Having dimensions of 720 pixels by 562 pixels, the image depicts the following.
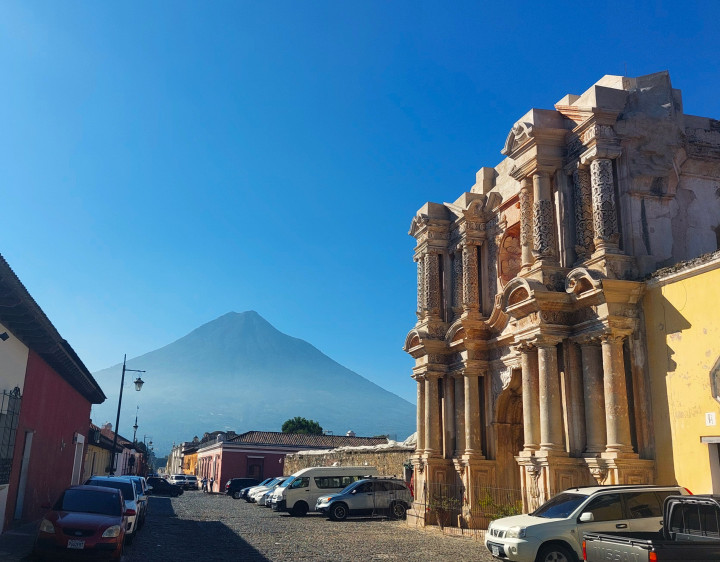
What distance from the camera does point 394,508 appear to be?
24.6m

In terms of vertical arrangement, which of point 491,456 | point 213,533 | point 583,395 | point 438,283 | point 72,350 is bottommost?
point 213,533

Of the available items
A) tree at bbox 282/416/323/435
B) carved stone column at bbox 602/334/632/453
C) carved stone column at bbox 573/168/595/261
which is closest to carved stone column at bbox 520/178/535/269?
carved stone column at bbox 573/168/595/261

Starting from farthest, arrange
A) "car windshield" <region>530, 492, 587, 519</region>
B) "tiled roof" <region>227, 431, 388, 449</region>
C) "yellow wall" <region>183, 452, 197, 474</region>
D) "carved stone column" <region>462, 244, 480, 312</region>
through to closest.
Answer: "yellow wall" <region>183, 452, 197, 474</region>, "tiled roof" <region>227, 431, 388, 449</region>, "carved stone column" <region>462, 244, 480, 312</region>, "car windshield" <region>530, 492, 587, 519</region>

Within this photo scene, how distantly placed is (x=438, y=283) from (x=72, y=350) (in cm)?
1218

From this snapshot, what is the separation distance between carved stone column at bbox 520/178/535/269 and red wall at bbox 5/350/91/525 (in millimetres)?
13126

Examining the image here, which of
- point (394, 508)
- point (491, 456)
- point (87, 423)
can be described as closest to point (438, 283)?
point (491, 456)

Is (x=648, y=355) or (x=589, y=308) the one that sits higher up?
(x=589, y=308)

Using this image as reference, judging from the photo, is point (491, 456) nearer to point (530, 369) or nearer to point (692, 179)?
point (530, 369)

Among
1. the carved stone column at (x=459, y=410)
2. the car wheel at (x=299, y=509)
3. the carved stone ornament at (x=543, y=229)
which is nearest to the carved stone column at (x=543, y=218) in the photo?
the carved stone ornament at (x=543, y=229)

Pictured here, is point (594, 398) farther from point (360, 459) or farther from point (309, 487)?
point (360, 459)

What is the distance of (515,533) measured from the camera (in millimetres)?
11820

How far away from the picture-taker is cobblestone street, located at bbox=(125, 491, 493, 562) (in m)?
14.0

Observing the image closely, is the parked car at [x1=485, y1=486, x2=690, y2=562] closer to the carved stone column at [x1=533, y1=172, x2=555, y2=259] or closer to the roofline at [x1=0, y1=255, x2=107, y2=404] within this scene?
the carved stone column at [x1=533, y1=172, x2=555, y2=259]

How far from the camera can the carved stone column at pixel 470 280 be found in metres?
21.5
